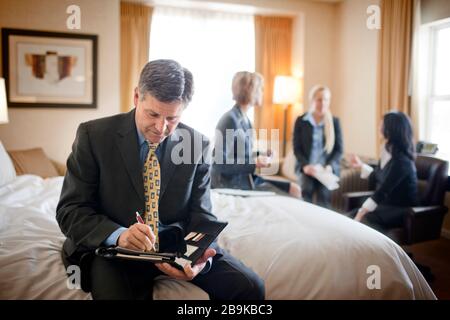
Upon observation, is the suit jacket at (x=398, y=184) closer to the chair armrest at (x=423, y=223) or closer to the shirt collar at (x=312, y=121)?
the chair armrest at (x=423, y=223)

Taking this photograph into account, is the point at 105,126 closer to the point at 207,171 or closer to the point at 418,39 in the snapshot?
A: the point at 207,171

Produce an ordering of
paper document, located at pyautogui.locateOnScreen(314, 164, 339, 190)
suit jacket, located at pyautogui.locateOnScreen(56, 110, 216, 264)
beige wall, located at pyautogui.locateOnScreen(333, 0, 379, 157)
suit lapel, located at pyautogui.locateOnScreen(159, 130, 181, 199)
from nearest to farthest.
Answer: suit jacket, located at pyautogui.locateOnScreen(56, 110, 216, 264), suit lapel, located at pyautogui.locateOnScreen(159, 130, 181, 199), paper document, located at pyautogui.locateOnScreen(314, 164, 339, 190), beige wall, located at pyautogui.locateOnScreen(333, 0, 379, 157)

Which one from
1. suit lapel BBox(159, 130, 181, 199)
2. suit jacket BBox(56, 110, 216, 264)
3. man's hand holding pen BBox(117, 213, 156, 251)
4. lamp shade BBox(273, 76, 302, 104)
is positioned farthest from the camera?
lamp shade BBox(273, 76, 302, 104)

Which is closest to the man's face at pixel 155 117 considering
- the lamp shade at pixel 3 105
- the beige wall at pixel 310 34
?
the lamp shade at pixel 3 105

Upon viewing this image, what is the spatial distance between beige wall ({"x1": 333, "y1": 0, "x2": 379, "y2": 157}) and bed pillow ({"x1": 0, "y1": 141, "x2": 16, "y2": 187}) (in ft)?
8.22

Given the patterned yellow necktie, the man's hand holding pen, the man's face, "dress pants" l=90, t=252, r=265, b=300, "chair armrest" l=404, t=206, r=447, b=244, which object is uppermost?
the man's face

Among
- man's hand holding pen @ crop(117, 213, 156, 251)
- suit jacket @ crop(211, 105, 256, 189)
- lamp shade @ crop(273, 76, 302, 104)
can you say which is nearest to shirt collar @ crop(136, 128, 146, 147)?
man's hand holding pen @ crop(117, 213, 156, 251)

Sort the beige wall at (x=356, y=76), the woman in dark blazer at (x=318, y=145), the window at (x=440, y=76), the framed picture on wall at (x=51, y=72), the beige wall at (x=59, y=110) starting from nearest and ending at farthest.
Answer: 1. the beige wall at (x=59, y=110)
2. the window at (x=440, y=76)
3. the framed picture on wall at (x=51, y=72)
4. the woman in dark blazer at (x=318, y=145)
5. the beige wall at (x=356, y=76)

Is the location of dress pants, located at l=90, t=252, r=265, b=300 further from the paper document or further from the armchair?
the paper document

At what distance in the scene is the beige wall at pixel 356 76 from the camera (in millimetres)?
2984

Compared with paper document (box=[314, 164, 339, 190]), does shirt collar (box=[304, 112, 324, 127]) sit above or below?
above

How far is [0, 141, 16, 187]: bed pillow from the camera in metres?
1.84

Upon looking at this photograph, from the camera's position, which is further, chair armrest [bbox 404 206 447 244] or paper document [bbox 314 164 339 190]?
paper document [bbox 314 164 339 190]

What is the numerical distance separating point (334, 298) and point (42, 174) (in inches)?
69.3
